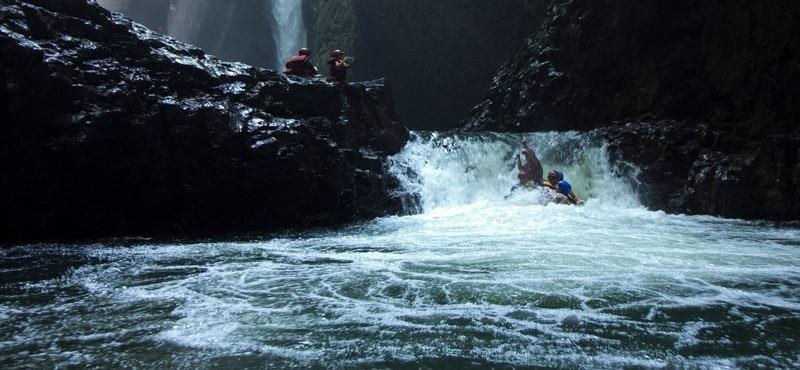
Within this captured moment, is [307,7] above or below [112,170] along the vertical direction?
above

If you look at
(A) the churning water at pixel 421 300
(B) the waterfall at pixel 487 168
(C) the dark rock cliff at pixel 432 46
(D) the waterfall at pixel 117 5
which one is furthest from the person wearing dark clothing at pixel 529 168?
(D) the waterfall at pixel 117 5

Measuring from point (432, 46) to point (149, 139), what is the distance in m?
13.5

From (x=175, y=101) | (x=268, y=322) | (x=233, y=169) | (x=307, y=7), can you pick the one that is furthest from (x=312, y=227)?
(x=307, y=7)

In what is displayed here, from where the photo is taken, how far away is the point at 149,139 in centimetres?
757

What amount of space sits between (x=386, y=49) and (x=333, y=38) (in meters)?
2.62

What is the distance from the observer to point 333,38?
2066cm

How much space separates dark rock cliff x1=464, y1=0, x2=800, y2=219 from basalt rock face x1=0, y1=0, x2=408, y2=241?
6072 mm

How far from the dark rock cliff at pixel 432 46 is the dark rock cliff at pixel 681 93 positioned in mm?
3729

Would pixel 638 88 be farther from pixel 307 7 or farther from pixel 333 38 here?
pixel 307 7

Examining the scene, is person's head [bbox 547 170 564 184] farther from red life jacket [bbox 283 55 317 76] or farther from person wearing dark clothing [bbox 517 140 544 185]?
red life jacket [bbox 283 55 317 76]

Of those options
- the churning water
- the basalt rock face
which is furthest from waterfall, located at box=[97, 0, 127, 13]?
the churning water

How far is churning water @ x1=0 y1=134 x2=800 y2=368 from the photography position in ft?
9.33

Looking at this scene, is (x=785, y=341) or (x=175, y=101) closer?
(x=785, y=341)

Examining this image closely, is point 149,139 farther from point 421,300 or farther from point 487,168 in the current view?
point 487,168
